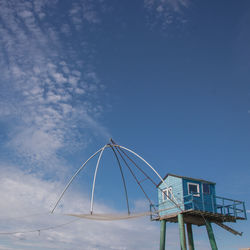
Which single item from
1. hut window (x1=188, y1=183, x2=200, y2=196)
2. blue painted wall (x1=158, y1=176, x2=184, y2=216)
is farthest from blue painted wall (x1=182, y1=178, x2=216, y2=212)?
blue painted wall (x1=158, y1=176, x2=184, y2=216)

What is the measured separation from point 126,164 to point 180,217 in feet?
22.7

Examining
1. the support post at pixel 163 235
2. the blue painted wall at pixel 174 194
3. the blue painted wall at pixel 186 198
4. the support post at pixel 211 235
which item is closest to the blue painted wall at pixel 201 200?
the blue painted wall at pixel 186 198

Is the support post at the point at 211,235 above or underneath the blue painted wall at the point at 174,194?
underneath

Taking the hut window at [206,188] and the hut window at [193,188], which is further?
the hut window at [206,188]

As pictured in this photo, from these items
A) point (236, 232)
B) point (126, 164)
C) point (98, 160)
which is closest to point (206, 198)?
point (236, 232)

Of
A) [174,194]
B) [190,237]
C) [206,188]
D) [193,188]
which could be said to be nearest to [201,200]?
[193,188]

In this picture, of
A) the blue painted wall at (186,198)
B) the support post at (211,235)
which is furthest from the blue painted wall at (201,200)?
the support post at (211,235)

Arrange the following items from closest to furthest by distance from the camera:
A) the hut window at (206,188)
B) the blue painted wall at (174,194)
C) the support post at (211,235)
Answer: the support post at (211,235) < the blue painted wall at (174,194) < the hut window at (206,188)

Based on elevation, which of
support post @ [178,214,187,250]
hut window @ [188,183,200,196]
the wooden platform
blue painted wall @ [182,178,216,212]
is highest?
hut window @ [188,183,200,196]

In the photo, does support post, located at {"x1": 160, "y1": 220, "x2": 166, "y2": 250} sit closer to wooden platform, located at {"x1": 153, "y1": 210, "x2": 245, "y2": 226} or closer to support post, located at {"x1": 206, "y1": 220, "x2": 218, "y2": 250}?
wooden platform, located at {"x1": 153, "y1": 210, "x2": 245, "y2": 226}

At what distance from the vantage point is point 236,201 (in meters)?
25.0

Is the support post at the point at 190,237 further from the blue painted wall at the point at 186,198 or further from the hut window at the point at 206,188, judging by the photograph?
the hut window at the point at 206,188

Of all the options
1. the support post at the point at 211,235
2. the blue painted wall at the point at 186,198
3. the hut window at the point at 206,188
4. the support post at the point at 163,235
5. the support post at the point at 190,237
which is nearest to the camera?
the support post at the point at 211,235

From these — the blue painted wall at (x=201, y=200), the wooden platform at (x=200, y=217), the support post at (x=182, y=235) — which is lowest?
the support post at (x=182, y=235)
